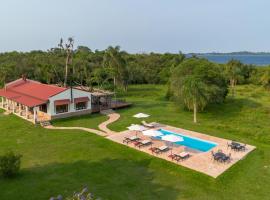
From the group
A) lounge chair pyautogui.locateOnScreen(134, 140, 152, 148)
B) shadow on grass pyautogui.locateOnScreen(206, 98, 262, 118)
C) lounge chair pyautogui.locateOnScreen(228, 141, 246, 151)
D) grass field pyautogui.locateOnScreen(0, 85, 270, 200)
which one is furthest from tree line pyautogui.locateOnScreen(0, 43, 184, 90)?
lounge chair pyautogui.locateOnScreen(228, 141, 246, 151)

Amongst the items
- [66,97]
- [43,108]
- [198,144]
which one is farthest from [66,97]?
[198,144]

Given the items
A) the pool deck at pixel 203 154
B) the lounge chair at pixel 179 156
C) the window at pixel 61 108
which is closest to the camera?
the pool deck at pixel 203 154

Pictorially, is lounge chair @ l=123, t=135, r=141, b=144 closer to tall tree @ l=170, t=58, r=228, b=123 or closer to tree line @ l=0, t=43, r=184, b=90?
tall tree @ l=170, t=58, r=228, b=123

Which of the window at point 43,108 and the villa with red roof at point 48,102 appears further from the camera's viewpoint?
the window at point 43,108

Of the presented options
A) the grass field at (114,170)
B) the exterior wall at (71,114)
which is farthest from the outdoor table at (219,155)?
the exterior wall at (71,114)

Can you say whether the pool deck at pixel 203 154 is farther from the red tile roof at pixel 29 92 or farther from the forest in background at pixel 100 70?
the forest in background at pixel 100 70

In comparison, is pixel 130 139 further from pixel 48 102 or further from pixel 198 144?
pixel 48 102

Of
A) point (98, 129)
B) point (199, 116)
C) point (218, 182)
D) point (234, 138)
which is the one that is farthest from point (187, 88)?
point (218, 182)
